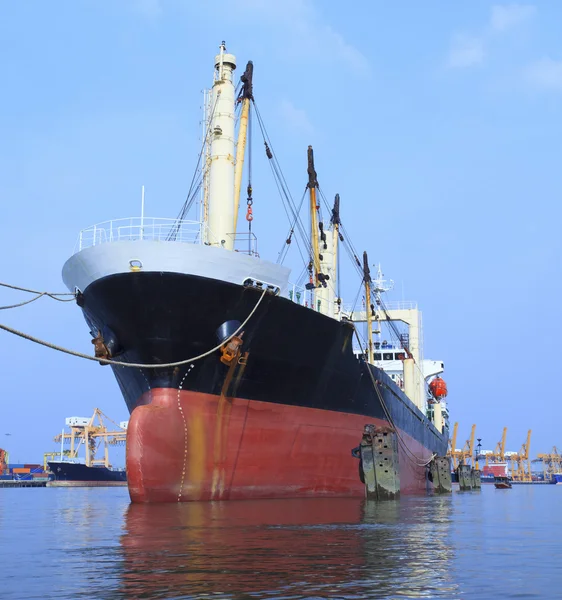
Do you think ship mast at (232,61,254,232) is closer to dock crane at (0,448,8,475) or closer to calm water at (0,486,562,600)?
calm water at (0,486,562,600)

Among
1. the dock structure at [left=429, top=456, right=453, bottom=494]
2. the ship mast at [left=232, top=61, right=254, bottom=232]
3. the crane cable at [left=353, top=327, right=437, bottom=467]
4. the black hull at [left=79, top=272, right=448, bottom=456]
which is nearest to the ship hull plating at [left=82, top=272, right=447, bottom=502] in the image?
the black hull at [left=79, top=272, right=448, bottom=456]

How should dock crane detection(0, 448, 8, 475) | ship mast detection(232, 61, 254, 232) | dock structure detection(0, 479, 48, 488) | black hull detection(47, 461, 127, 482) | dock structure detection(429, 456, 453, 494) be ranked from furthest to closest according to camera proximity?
dock crane detection(0, 448, 8, 475) < dock structure detection(0, 479, 48, 488) < black hull detection(47, 461, 127, 482) < dock structure detection(429, 456, 453, 494) < ship mast detection(232, 61, 254, 232)

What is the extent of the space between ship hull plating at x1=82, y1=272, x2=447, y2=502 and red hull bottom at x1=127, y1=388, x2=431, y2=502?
25 millimetres

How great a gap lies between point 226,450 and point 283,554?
29.9 ft

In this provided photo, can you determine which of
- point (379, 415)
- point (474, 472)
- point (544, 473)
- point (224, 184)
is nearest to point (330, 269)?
point (379, 415)

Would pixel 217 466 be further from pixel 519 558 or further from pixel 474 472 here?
pixel 474 472

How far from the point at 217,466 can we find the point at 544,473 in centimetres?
13275

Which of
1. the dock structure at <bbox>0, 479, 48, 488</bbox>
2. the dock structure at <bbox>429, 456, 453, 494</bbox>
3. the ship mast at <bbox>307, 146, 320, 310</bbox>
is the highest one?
the ship mast at <bbox>307, 146, 320, 310</bbox>

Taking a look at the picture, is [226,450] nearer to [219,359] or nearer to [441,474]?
[219,359]

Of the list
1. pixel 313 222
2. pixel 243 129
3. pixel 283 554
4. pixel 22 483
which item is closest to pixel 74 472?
pixel 22 483

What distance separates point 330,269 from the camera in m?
29.6

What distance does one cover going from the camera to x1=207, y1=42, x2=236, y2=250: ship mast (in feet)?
62.2

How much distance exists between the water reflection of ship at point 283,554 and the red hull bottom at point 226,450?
2.80 meters

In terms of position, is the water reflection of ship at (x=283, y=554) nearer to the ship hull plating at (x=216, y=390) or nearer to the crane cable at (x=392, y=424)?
the ship hull plating at (x=216, y=390)
